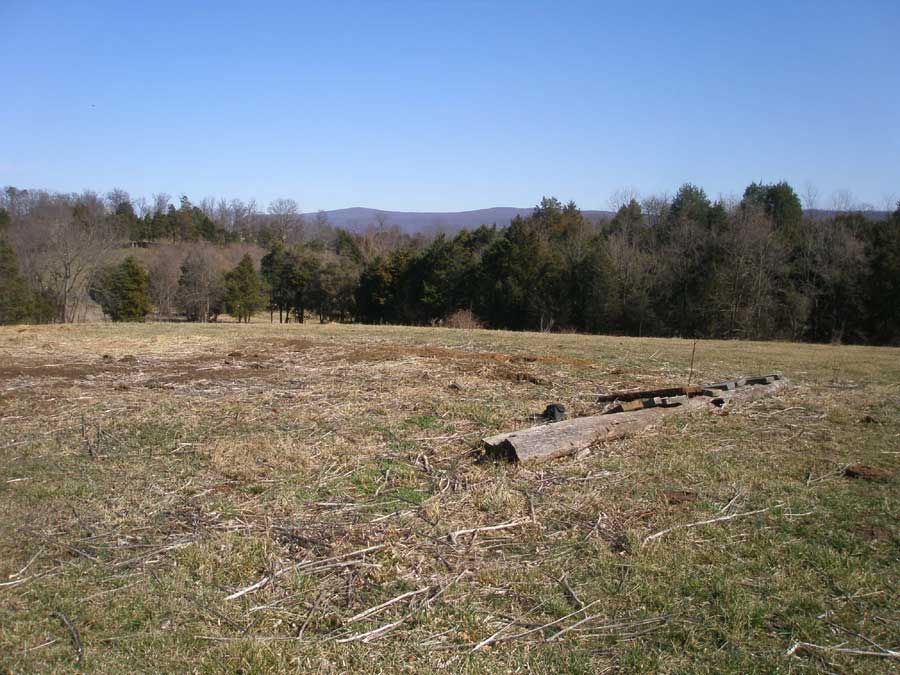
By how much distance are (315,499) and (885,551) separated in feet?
13.2

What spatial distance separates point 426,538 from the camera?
4227 millimetres

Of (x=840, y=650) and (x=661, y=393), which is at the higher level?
(x=661, y=393)

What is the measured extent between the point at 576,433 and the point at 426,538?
260 centimetres

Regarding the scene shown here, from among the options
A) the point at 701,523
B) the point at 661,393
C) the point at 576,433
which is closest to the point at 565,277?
the point at 661,393

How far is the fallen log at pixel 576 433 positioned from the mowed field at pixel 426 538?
0.15 meters

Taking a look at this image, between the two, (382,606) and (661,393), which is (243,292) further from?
(382,606)

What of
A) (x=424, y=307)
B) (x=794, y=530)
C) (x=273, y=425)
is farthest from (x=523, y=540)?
Result: (x=424, y=307)

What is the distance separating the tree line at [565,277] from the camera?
3000 centimetres

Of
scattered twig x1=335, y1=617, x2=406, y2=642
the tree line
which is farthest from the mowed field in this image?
the tree line

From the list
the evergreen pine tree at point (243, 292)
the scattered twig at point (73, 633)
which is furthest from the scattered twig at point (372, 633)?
the evergreen pine tree at point (243, 292)

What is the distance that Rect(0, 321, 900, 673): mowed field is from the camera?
3.05 meters

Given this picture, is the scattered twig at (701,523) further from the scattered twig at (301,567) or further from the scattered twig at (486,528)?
the scattered twig at (301,567)

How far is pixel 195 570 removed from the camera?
12.3ft

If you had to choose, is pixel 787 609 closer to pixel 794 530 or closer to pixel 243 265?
pixel 794 530
